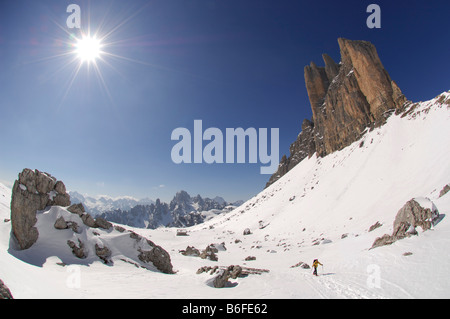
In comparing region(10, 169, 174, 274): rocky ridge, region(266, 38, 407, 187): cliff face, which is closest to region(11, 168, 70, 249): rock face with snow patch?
region(10, 169, 174, 274): rocky ridge

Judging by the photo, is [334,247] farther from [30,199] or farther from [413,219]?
[30,199]

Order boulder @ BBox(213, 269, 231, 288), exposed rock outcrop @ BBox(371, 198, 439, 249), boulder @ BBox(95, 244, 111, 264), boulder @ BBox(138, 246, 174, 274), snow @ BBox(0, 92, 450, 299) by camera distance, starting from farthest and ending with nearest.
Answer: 1. boulder @ BBox(138, 246, 174, 274)
2. boulder @ BBox(95, 244, 111, 264)
3. exposed rock outcrop @ BBox(371, 198, 439, 249)
4. boulder @ BBox(213, 269, 231, 288)
5. snow @ BBox(0, 92, 450, 299)

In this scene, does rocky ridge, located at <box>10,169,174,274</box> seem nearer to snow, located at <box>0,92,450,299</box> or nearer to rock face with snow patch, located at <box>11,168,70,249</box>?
rock face with snow patch, located at <box>11,168,70,249</box>

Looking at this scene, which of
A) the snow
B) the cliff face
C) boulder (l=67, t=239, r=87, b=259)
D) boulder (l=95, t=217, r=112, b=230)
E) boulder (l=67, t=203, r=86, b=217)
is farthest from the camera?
the cliff face

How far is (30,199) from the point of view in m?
19.9

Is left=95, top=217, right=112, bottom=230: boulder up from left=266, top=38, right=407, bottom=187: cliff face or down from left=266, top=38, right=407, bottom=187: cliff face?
down

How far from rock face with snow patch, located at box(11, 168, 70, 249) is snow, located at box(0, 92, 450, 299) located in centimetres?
90

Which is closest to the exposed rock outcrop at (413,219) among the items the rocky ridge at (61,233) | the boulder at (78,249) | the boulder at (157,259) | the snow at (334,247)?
the snow at (334,247)

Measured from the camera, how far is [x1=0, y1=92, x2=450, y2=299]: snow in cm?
1053

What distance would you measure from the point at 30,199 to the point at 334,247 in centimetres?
3602

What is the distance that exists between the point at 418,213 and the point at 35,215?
35939 millimetres

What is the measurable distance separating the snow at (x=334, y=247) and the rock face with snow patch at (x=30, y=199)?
903 mm
